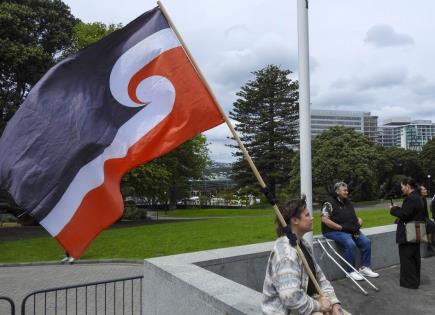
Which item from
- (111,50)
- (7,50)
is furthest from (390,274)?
(7,50)

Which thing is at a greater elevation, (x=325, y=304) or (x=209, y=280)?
(x=325, y=304)

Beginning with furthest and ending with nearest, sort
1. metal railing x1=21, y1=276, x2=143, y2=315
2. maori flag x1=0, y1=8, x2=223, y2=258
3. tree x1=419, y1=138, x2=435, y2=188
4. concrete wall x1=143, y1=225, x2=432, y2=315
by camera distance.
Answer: tree x1=419, y1=138, x2=435, y2=188
metal railing x1=21, y1=276, x2=143, y2=315
concrete wall x1=143, y1=225, x2=432, y2=315
maori flag x1=0, y1=8, x2=223, y2=258

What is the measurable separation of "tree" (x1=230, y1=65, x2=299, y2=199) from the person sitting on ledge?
178 ft

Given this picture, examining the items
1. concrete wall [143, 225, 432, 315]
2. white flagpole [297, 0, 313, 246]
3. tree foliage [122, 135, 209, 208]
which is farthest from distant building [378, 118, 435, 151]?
white flagpole [297, 0, 313, 246]

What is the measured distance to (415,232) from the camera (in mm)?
7191

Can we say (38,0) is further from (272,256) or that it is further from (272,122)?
(272,122)

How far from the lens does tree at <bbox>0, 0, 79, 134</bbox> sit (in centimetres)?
2377

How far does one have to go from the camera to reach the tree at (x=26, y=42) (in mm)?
23766

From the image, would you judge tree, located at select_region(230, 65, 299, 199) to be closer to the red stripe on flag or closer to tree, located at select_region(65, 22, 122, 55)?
tree, located at select_region(65, 22, 122, 55)

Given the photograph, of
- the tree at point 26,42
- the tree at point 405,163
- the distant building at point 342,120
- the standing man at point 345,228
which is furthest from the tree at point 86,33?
the distant building at point 342,120

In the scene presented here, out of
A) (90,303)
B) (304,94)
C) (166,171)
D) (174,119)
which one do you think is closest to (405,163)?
(166,171)

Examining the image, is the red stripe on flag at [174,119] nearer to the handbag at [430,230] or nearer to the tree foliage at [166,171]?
the handbag at [430,230]

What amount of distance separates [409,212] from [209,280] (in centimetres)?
376

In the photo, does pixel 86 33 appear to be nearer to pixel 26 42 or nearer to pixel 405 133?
pixel 26 42
